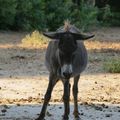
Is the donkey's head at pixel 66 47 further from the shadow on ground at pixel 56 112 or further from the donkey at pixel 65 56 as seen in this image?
the shadow on ground at pixel 56 112

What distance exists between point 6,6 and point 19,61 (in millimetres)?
8244

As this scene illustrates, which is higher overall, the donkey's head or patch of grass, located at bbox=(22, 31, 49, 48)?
the donkey's head

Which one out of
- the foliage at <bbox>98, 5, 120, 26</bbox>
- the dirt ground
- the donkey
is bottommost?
the dirt ground

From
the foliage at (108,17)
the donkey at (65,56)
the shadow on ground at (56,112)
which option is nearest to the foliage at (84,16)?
the foliage at (108,17)

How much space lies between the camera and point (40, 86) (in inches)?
522

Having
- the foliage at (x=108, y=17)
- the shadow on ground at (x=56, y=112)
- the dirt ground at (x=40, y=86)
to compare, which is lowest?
the dirt ground at (x=40, y=86)

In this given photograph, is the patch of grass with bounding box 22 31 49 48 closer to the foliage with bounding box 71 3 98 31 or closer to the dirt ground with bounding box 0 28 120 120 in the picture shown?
the dirt ground with bounding box 0 28 120 120

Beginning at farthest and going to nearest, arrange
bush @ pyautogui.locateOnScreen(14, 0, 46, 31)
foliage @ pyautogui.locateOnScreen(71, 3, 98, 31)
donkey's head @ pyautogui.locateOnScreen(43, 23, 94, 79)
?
1. foliage @ pyautogui.locateOnScreen(71, 3, 98, 31)
2. bush @ pyautogui.locateOnScreen(14, 0, 46, 31)
3. donkey's head @ pyautogui.locateOnScreen(43, 23, 94, 79)

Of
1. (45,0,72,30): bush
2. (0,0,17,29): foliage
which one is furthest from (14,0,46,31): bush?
(0,0,17,29): foliage

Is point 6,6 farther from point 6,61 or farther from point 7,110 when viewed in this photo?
point 7,110

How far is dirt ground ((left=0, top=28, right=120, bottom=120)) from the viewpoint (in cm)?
976

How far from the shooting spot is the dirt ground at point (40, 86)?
976cm

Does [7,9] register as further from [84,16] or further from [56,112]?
[56,112]

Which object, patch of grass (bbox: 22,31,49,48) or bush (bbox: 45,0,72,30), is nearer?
patch of grass (bbox: 22,31,49,48)
